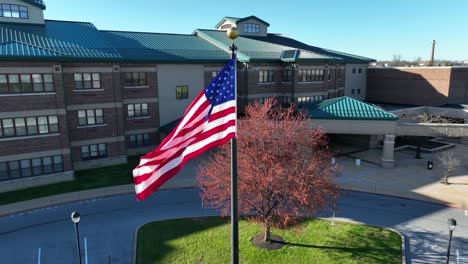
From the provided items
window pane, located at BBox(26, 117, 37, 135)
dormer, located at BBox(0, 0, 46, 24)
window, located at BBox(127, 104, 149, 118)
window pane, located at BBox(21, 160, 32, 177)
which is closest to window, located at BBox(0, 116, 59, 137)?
window pane, located at BBox(26, 117, 37, 135)

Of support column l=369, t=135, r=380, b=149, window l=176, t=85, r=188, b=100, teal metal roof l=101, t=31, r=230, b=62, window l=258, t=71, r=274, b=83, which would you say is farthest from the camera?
window l=258, t=71, r=274, b=83

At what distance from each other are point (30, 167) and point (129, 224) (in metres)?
12.0

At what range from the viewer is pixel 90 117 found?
103 ft

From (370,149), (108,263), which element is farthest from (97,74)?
(370,149)

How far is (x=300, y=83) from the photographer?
4016 centimetres

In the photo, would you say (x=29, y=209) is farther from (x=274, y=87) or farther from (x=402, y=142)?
(x=402, y=142)

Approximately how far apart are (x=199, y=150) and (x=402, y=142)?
3955 cm

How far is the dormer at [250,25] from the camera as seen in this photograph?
→ 45844 millimetres

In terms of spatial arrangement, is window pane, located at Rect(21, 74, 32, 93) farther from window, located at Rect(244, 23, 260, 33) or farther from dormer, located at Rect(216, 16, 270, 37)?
window, located at Rect(244, 23, 260, 33)

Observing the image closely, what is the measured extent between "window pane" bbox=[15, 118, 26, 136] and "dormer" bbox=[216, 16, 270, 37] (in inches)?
1132

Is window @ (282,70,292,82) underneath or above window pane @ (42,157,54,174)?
above

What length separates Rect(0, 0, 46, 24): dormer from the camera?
98.2 ft

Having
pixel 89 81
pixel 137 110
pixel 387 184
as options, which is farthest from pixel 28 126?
pixel 387 184

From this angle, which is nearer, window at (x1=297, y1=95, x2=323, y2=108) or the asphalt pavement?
the asphalt pavement
